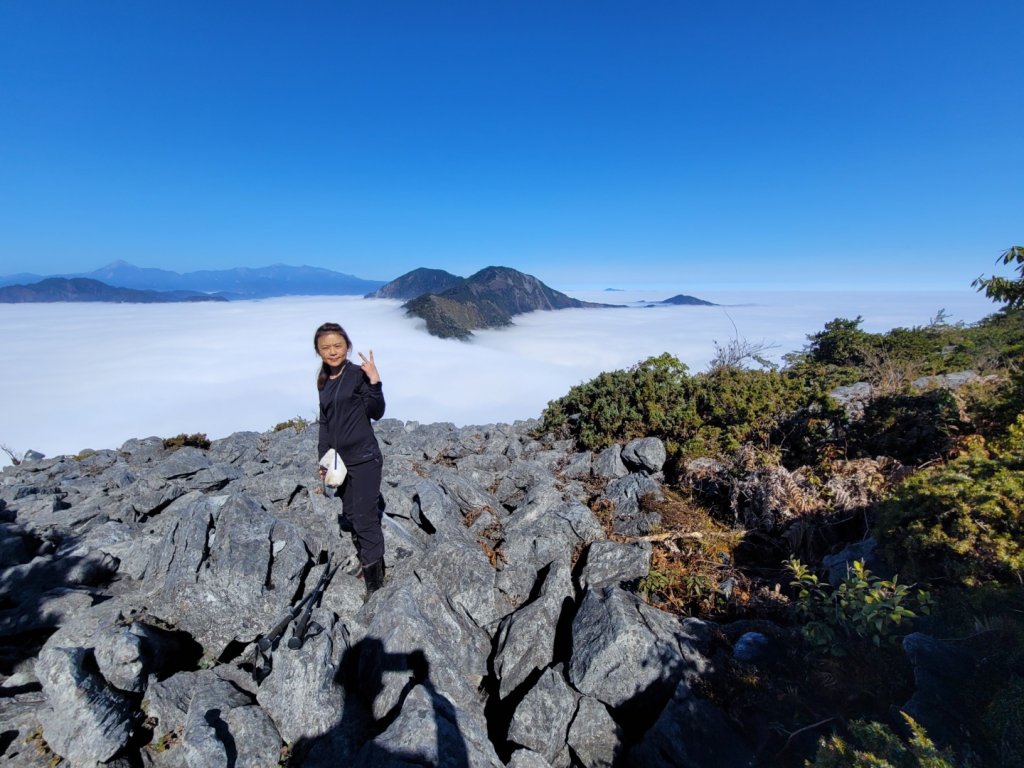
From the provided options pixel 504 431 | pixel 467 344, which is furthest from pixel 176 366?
pixel 504 431

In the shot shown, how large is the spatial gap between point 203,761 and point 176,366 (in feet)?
640

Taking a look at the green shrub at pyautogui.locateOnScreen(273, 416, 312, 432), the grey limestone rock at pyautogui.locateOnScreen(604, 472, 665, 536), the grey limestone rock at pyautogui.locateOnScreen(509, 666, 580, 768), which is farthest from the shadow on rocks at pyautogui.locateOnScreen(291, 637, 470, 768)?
the green shrub at pyautogui.locateOnScreen(273, 416, 312, 432)

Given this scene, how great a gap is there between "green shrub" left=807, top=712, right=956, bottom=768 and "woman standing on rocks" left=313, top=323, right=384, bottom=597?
390cm

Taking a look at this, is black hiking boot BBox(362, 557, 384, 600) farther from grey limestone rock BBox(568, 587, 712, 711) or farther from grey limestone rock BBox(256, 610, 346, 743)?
grey limestone rock BBox(568, 587, 712, 711)

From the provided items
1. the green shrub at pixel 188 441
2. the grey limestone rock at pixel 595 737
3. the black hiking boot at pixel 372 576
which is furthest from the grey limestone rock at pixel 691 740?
the green shrub at pixel 188 441

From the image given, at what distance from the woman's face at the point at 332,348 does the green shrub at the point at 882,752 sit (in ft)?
15.5

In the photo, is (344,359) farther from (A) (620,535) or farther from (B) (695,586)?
(B) (695,586)

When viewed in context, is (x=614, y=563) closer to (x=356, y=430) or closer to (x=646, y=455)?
(x=646, y=455)

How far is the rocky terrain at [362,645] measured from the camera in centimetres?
319

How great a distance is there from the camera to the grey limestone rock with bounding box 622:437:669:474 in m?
7.67

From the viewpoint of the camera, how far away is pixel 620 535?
19.0 feet

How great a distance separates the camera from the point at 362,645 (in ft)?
12.9

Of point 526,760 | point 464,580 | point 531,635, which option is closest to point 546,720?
point 526,760

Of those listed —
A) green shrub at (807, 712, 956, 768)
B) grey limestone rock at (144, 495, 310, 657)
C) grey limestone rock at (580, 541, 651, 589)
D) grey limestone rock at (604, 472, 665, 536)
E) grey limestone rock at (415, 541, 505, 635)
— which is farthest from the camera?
grey limestone rock at (604, 472, 665, 536)
